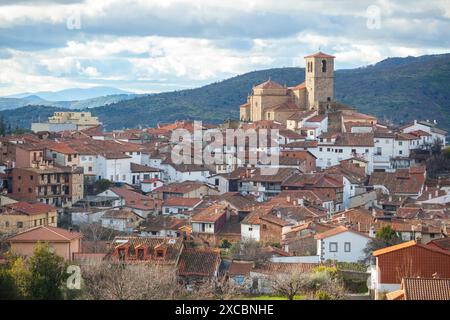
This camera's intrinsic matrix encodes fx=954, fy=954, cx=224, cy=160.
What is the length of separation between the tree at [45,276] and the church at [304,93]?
45.3 meters

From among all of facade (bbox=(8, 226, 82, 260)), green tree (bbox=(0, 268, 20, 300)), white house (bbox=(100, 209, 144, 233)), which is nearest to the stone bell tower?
white house (bbox=(100, 209, 144, 233))

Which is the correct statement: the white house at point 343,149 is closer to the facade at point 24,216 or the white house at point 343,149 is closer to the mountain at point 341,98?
the facade at point 24,216

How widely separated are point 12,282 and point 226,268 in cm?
880

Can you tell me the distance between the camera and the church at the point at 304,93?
70438 mm

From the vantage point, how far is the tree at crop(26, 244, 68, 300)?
2378 centimetres


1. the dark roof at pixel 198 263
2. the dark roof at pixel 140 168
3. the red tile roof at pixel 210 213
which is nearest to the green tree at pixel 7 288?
the dark roof at pixel 198 263

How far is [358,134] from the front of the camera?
58.9m

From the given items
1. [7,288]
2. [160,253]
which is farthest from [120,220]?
[7,288]

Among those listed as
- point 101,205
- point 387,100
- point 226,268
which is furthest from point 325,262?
point 387,100

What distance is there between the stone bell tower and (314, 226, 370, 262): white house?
36603 millimetres

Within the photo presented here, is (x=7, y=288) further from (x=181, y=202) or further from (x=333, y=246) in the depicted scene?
(x=181, y=202)

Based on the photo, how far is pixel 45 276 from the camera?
953 inches

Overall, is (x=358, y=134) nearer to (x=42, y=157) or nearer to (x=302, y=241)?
(x=42, y=157)

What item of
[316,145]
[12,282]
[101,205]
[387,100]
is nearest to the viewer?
[12,282]
